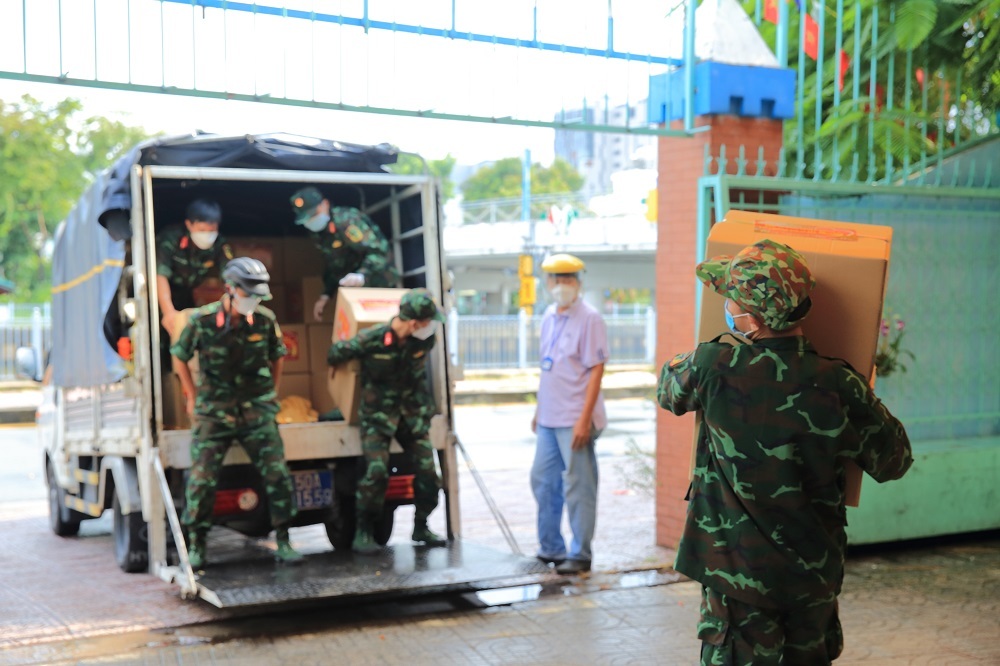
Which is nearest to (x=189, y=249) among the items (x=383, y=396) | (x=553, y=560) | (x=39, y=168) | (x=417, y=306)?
(x=383, y=396)

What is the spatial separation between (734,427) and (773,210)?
4.23 meters

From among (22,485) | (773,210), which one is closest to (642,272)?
(22,485)

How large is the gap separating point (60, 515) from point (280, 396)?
2.12 m

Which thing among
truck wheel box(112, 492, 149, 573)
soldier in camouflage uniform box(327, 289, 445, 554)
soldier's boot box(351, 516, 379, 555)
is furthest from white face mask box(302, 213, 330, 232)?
truck wheel box(112, 492, 149, 573)

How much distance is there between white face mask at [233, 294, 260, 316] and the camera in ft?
21.0

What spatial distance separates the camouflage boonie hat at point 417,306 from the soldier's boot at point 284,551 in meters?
1.45

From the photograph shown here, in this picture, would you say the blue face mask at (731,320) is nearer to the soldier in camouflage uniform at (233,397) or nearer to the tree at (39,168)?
the soldier in camouflage uniform at (233,397)

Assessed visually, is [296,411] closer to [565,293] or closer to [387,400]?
[387,400]

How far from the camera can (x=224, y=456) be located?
6.52 metres

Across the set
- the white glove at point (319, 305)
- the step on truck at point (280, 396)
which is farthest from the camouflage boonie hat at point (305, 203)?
the white glove at point (319, 305)

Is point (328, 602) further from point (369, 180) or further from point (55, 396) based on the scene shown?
point (55, 396)

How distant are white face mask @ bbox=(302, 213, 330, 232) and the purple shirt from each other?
1719 mm

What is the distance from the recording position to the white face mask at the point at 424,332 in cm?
665

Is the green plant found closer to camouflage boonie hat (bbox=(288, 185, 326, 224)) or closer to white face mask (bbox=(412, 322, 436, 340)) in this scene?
white face mask (bbox=(412, 322, 436, 340))
